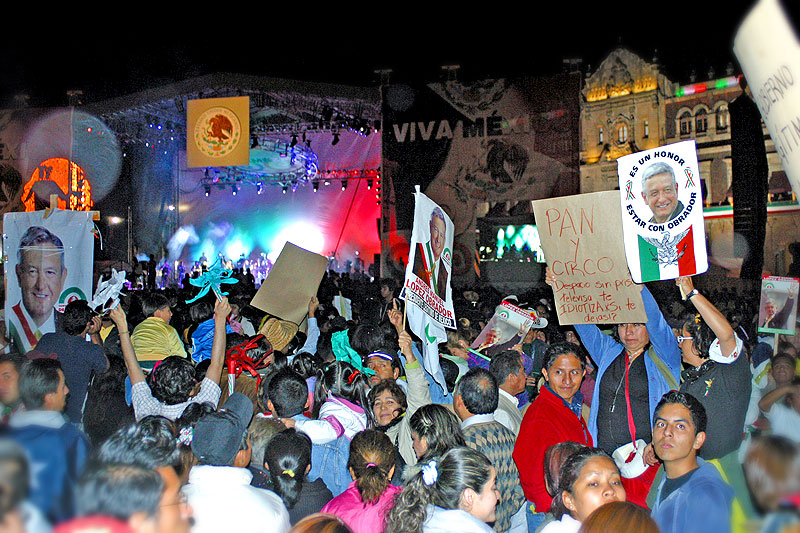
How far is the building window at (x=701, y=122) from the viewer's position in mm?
34875

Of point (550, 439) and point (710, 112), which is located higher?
point (710, 112)

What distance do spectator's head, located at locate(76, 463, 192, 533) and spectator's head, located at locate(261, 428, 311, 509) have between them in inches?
52.1

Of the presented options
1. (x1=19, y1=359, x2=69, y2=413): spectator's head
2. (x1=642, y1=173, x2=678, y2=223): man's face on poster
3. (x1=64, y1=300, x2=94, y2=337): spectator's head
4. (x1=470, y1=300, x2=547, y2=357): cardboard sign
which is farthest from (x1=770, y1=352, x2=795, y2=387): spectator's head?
(x1=64, y1=300, x2=94, y2=337): spectator's head

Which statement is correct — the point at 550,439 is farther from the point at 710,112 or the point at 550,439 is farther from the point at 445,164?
the point at 710,112

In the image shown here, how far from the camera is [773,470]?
135cm

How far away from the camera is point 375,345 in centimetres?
502

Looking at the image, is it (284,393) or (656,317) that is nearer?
(284,393)

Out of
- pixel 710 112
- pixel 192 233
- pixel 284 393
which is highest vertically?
pixel 710 112

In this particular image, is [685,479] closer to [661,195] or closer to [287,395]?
[661,195]

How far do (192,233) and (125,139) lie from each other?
692 cm

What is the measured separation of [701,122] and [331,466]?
3668 centimetres

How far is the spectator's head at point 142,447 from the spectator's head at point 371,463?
32.5 inches

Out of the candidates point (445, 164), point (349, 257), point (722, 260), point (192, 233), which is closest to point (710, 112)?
point (722, 260)

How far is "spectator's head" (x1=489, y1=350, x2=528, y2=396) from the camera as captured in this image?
4.45m
